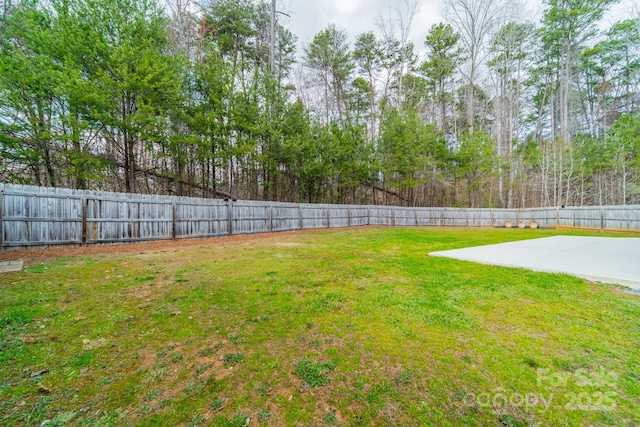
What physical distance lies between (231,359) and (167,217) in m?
7.32

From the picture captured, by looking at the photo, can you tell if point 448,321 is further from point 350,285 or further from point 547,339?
point 350,285

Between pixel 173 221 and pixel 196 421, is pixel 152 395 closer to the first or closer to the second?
pixel 196 421

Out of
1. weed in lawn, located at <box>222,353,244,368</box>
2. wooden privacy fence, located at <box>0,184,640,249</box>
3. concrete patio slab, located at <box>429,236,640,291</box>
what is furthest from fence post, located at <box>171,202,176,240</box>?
concrete patio slab, located at <box>429,236,640,291</box>

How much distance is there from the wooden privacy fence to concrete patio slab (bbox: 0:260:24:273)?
69.4 inches

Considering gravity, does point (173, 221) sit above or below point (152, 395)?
above

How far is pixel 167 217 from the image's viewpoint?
25.1 feet

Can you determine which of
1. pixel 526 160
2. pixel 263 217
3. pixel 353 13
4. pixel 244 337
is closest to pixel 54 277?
pixel 244 337

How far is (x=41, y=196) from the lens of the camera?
5570mm

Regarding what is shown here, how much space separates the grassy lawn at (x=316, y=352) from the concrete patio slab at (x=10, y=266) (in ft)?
1.36

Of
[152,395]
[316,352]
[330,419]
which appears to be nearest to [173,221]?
[152,395]

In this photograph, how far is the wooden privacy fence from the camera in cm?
539

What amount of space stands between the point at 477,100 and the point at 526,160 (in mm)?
7644

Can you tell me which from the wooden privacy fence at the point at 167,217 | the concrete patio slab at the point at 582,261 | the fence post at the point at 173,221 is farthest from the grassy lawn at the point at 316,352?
the fence post at the point at 173,221

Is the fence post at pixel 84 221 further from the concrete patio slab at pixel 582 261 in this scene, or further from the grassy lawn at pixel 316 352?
the concrete patio slab at pixel 582 261
